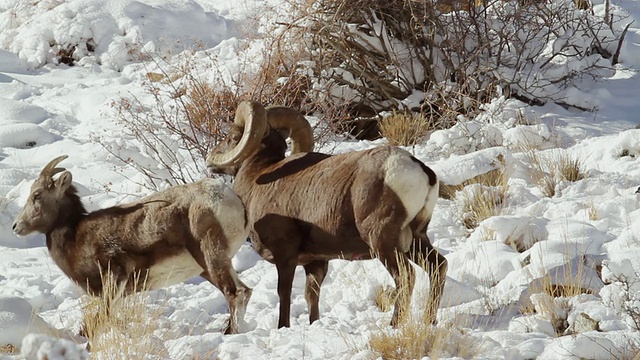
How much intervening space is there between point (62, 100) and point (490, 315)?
10588 mm

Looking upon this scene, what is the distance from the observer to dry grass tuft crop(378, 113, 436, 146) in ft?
37.2

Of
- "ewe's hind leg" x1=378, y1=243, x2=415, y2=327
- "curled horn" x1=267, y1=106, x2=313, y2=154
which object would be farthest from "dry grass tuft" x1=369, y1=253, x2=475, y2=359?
"curled horn" x1=267, y1=106, x2=313, y2=154

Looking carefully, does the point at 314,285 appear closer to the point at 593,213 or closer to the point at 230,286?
the point at 230,286

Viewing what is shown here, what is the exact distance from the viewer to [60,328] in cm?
700

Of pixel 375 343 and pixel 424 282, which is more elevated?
pixel 375 343

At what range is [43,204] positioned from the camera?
741cm

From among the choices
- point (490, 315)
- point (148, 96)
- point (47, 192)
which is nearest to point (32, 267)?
point (47, 192)

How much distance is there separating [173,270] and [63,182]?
4.34 feet

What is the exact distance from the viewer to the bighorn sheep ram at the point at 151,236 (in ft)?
22.2

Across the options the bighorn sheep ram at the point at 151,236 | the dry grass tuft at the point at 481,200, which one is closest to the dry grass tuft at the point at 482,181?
the dry grass tuft at the point at 481,200

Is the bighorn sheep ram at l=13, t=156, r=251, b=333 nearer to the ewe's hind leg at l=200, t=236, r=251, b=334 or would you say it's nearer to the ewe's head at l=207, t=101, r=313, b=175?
the ewe's hind leg at l=200, t=236, r=251, b=334

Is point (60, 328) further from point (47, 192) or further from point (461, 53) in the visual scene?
point (461, 53)

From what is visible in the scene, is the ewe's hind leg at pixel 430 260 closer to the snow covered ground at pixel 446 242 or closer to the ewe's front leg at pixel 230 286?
the snow covered ground at pixel 446 242

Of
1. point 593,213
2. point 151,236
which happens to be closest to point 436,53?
point 593,213
